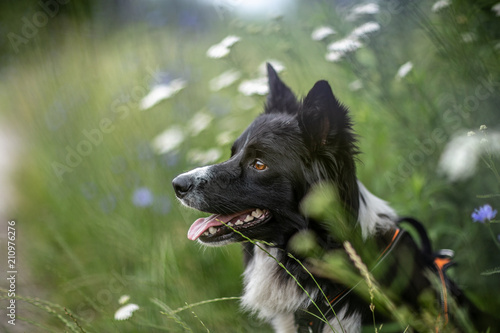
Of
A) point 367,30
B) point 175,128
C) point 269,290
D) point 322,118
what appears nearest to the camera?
point 322,118

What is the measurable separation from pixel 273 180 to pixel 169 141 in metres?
1.61

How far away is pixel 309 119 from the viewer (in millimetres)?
1979

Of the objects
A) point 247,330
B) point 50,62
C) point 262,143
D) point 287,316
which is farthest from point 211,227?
point 50,62

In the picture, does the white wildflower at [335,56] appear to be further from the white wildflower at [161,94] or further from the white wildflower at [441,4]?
the white wildflower at [161,94]

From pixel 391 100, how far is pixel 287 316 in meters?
2.00

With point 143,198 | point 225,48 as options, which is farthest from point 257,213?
point 143,198

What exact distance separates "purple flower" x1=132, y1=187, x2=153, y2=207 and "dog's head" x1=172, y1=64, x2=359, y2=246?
137 cm

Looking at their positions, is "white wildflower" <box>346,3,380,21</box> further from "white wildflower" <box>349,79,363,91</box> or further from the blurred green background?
"white wildflower" <box>349,79,363,91</box>

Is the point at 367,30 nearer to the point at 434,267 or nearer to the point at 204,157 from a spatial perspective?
the point at 204,157

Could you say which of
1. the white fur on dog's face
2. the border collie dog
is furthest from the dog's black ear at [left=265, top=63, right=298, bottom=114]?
the white fur on dog's face

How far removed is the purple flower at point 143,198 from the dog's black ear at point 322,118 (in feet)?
6.15

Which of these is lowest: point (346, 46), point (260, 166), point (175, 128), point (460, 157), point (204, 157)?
point (460, 157)

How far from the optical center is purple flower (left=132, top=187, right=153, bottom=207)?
11.1 ft

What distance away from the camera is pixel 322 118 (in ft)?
6.32
